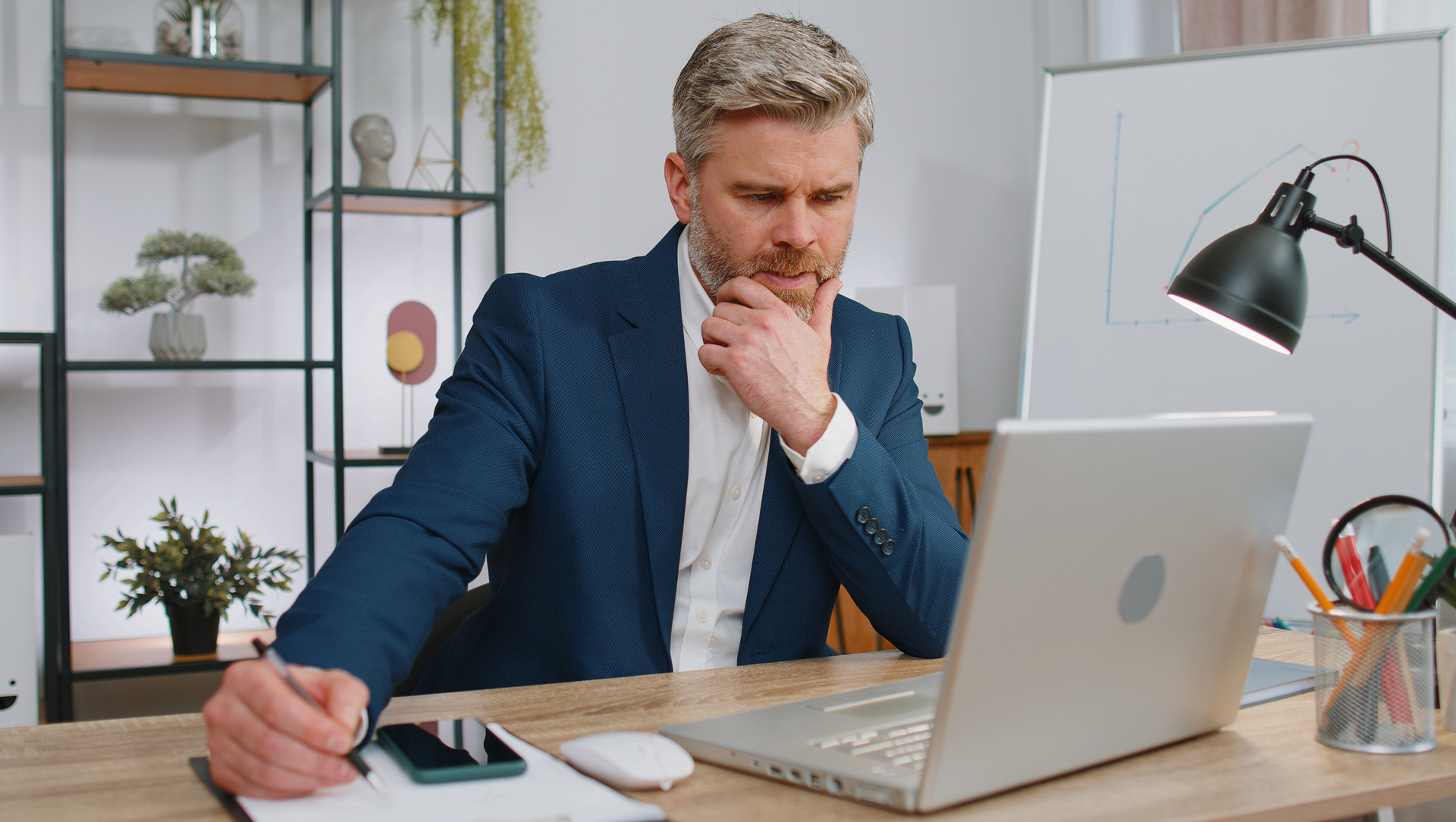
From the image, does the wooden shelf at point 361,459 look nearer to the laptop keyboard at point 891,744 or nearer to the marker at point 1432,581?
the laptop keyboard at point 891,744

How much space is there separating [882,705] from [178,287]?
232cm

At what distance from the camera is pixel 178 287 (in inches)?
104

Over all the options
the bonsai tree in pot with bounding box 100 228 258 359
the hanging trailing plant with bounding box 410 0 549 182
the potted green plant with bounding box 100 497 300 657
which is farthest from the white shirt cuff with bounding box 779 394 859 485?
the hanging trailing plant with bounding box 410 0 549 182

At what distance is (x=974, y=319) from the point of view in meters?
3.68

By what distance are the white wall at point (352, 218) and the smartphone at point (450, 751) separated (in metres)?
2.21

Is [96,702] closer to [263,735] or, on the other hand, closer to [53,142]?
[53,142]

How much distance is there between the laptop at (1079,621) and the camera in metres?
0.61

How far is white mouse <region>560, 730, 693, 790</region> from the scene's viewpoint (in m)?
0.70

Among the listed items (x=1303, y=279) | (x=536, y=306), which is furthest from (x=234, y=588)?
(x=1303, y=279)

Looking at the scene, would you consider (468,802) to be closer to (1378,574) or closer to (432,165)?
(1378,574)

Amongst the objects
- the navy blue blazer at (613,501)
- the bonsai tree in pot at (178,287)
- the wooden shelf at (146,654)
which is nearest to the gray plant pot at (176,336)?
the bonsai tree in pot at (178,287)

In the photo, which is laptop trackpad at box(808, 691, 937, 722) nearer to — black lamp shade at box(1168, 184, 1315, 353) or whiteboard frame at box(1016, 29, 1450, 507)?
black lamp shade at box(1168, 184, 1315, 353)

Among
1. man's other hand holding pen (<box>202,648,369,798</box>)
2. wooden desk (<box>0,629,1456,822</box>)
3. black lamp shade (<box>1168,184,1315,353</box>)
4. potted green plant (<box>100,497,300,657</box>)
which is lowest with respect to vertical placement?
potted green plant (<box>100,497,300,657</box>)

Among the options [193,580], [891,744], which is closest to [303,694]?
[891,744]
